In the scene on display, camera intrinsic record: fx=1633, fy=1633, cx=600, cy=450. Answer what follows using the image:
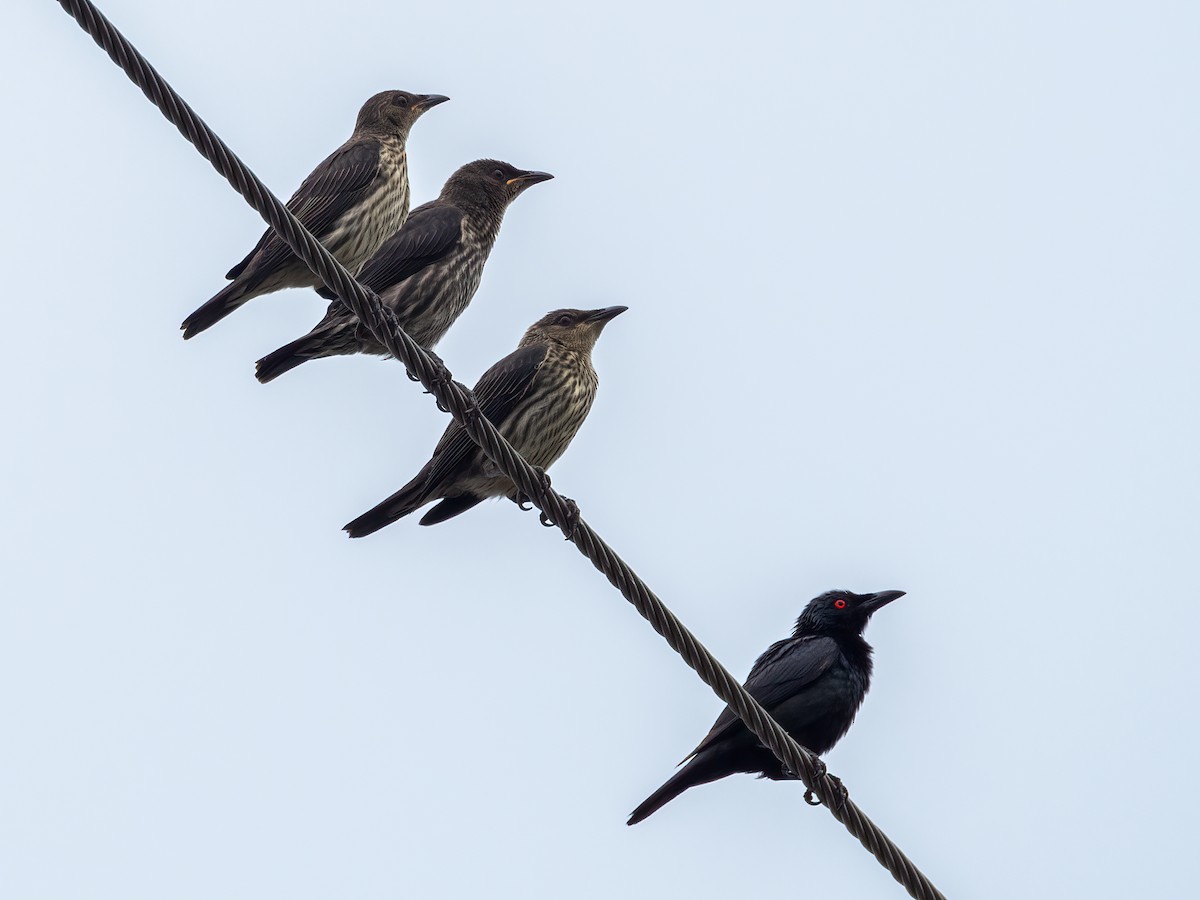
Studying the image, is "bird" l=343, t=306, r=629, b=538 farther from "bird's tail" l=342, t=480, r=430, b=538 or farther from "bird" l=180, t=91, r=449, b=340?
"bird" l=180, t=91, r=449, b=340

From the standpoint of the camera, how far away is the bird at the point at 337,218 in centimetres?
857

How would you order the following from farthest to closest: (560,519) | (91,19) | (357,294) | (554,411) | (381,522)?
(554,411)
(381,522)
(560,519)
(357,294)
(91,19)

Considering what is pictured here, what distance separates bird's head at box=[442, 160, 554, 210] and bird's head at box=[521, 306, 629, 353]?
30.9 inches

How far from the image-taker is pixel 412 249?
858 centimetres

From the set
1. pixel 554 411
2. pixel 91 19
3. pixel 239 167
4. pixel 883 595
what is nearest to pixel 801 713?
pixel 883 595

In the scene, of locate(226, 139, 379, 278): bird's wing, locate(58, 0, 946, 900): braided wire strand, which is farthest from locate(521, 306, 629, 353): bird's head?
locate(58, 0, 946, 900): braided wire strand

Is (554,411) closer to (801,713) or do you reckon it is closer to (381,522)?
(381,522)

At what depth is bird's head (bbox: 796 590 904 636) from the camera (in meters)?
8.89

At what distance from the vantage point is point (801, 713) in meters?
8.47

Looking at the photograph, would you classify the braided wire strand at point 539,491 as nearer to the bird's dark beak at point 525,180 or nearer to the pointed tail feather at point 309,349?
the pointed tail feather at point 309,349

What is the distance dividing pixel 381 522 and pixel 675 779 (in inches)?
74.9

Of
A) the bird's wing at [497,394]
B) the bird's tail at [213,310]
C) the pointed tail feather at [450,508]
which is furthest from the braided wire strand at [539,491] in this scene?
the bird's tail at [213,310]

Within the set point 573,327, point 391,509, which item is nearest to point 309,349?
point 391,509

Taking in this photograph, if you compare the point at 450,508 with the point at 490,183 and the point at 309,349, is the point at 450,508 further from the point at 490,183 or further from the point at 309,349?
the point at 490,183
